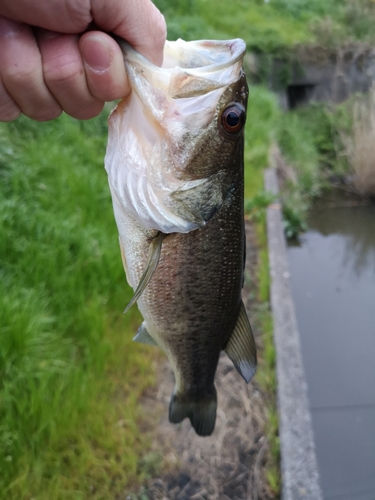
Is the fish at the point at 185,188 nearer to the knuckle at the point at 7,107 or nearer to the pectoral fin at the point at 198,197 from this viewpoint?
the pectoral fin at the point at 198,197

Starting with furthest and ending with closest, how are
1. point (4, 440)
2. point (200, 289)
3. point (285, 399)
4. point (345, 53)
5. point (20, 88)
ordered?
point (345, 53), point (285, 399), point (4, 440), point (200, 289), point (20, 88)

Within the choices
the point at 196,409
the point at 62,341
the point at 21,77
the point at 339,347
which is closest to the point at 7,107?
the point at 21,77

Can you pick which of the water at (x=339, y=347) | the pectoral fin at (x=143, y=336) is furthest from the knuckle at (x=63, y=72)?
the water at (x=339, y=347)

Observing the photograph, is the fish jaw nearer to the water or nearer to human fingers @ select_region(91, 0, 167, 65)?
human fingers @ select_region(91, 0, 167, 65)

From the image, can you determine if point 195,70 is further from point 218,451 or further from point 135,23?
point 218,451

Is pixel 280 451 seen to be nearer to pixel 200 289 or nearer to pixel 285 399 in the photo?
pixel 285 399

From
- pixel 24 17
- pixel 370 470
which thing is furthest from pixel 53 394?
pixel 370 470
